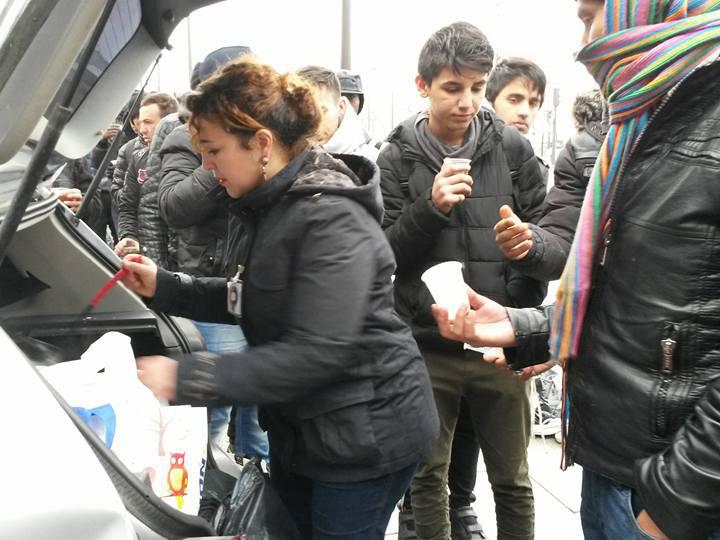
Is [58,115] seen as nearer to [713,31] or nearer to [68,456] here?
[68,456]

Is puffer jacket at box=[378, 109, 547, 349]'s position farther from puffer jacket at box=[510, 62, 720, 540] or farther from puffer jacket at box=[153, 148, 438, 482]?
puffer jacket at box=[510, 62, 720, 540]

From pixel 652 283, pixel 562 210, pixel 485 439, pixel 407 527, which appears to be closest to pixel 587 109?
pixel 562 210

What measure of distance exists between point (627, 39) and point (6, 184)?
119cm

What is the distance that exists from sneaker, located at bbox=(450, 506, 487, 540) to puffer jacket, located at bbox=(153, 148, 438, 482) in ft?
4.21

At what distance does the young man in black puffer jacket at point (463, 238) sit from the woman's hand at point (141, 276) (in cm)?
84

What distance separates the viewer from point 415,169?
2.56 m

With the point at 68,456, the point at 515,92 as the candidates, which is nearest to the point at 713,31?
the point at 68,456

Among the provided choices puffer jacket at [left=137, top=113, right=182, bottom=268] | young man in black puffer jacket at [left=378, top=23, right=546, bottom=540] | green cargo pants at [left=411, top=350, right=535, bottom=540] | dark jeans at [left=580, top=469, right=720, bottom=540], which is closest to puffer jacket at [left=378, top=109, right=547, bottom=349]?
young man in black puffer jacket at [left=378, top=23, right=546, bottom=540]

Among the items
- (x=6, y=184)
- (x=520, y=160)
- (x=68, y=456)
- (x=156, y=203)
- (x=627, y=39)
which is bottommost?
(x=156, y=203)

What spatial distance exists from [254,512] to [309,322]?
1.76 feet

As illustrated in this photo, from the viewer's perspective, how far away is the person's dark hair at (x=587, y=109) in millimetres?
2646

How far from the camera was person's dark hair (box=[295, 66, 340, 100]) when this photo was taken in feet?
10.0

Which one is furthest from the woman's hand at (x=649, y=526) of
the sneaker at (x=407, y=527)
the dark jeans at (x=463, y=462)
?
the sneaker at (x=407, y=527)

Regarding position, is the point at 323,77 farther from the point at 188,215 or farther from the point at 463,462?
the point at 463,462
